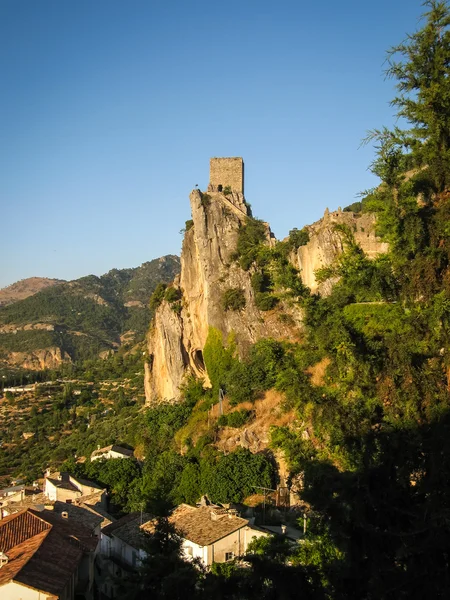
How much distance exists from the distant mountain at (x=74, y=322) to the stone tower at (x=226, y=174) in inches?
3349

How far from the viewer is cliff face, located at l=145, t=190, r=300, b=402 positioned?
3134 centimetres

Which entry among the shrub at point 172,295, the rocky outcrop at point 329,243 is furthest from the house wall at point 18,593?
the shrub at point 172,295

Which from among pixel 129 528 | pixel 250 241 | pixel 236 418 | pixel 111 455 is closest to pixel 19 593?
pixel 129 528

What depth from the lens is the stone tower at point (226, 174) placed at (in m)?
38.3

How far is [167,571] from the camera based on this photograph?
11.0 m

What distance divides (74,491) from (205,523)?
39.8 ft

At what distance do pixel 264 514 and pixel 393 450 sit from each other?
47.1 ft

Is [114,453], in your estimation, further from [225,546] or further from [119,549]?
[225,546]

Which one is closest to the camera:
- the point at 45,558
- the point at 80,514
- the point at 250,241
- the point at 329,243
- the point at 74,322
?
the point at 45,558

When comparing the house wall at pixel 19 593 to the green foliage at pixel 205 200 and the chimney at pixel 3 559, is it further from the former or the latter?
the green foliage at pixel 205 200

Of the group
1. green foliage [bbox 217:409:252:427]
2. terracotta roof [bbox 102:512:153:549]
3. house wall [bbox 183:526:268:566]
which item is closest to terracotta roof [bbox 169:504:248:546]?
house wall [bbox 183:526:268:566]

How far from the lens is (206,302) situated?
33.6 m

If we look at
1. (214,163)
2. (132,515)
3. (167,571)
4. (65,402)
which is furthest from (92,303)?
(167,571)

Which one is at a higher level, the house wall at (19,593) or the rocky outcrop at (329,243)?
the rocky outcrop at (329,243)
